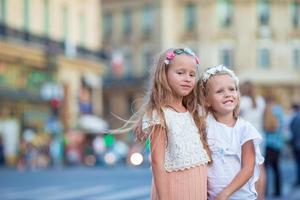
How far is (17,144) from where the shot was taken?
34312 millimetres

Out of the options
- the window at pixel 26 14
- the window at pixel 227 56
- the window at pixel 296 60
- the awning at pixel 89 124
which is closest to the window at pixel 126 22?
the window at pixel 227 56

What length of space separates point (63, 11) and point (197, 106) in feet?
130

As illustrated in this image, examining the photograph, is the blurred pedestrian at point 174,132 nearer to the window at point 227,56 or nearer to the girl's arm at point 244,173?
the girl's arm at point 244,173

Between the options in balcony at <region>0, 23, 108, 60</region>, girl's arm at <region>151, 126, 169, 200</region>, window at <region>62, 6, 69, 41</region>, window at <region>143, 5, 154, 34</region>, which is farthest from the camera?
window at <region>143, 5, 154, 34</region>

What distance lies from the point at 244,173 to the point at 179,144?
39 centimetres

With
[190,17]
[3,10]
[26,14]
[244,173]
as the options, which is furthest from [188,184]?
[190,17]

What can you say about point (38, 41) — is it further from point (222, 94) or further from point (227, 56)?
point (222, 94)

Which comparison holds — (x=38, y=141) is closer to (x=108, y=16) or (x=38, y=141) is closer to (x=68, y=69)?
(x=68, y=69)

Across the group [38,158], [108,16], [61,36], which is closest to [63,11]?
[61,36]

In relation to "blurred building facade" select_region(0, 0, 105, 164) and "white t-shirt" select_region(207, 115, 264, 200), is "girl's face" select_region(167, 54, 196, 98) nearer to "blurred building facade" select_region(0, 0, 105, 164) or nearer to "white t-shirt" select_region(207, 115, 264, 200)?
"white t-shirt" select_region(207, 115, 264, 200)

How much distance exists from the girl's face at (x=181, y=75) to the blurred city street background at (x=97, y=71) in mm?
615

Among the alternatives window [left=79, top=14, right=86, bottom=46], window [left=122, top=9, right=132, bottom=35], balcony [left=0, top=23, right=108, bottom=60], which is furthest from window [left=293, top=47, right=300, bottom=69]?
balcony [left=0, top=23, right=108, bottom=60]

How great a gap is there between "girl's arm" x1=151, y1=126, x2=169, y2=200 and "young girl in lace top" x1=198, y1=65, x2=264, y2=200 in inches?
11.7

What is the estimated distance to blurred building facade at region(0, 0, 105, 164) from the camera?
3491cm
